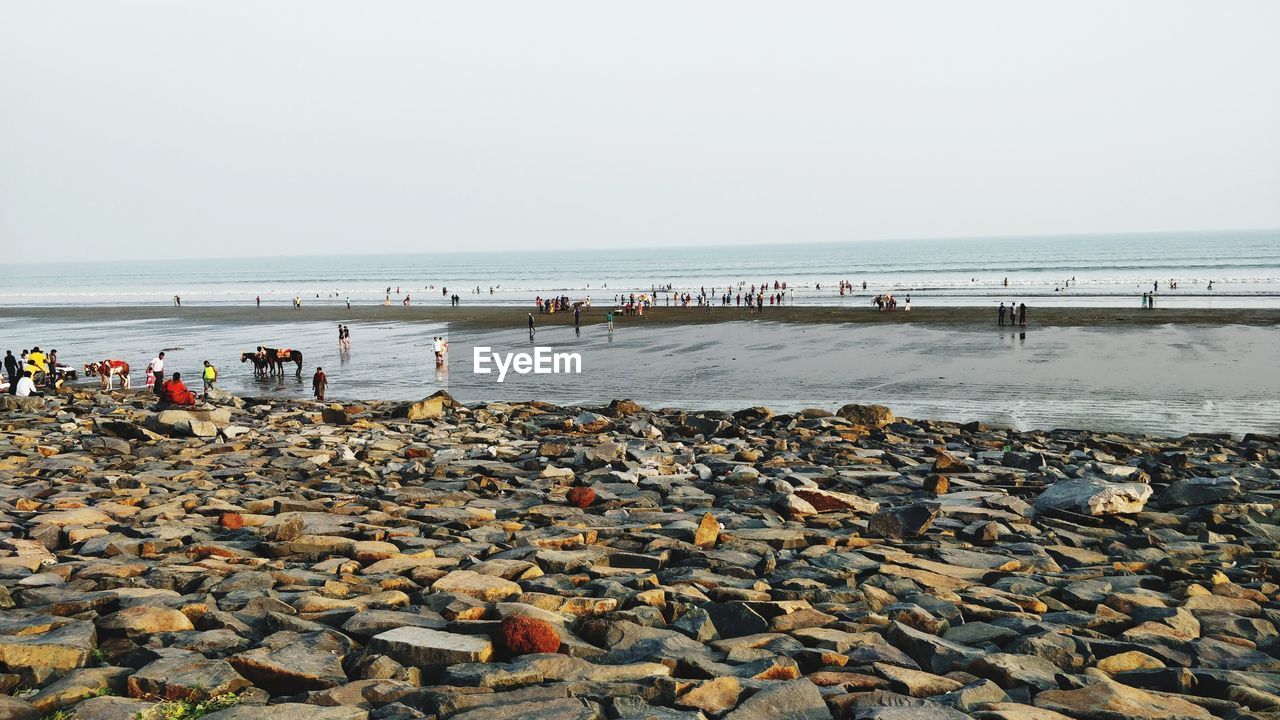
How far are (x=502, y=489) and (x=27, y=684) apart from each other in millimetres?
6989

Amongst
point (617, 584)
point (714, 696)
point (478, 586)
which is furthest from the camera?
point (617, 584)

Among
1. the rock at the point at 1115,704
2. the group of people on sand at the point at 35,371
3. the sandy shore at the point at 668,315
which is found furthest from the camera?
Answer: the sandy shore at the point at 668,315

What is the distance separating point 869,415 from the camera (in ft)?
67.1

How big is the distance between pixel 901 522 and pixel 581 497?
3735mm

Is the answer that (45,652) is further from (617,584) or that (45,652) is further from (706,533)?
(706,533)

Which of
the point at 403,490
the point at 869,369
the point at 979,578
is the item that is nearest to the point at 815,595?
the point at 979,578

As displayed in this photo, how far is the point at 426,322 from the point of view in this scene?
63688 millimetres

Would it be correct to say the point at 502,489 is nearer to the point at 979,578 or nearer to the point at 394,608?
the point at 394,608

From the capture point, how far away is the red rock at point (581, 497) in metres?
11.1

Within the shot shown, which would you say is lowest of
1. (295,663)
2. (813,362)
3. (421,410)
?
(813,362)

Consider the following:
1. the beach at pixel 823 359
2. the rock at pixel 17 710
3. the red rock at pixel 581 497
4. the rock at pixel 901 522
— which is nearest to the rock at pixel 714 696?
the rock at pixel 17 710

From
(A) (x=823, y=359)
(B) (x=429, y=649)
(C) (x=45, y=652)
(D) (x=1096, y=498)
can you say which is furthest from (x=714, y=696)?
(A) (x=823, y=359)

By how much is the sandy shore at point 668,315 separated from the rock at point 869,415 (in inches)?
1325

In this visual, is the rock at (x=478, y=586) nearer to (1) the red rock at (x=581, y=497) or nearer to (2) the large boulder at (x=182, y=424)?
(1) the red rock at (x=581, y=497)
